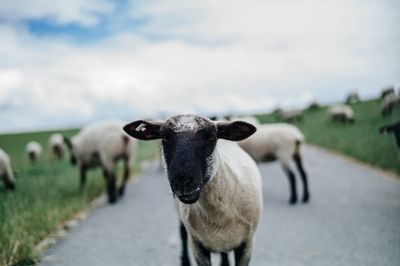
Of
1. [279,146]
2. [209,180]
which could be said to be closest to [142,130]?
[209,180]

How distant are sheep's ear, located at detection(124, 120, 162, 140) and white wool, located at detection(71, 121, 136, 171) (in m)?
5.89

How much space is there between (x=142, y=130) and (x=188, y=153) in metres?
0.86

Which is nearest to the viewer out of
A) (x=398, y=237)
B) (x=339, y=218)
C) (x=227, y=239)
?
(x=227, y=239)

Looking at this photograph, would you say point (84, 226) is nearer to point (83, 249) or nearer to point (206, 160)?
point (83, 249)

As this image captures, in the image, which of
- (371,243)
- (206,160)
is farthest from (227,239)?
(371,243)

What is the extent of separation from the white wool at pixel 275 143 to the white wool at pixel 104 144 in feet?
10.1

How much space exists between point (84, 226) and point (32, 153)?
21514 millimetres

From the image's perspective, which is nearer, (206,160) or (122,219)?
(206,160)

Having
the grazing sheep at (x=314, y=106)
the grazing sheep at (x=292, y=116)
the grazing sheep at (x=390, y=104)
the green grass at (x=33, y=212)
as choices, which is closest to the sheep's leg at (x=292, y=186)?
the green grass at (x=33, y=212)

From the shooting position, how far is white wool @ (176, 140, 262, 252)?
11.8 ft

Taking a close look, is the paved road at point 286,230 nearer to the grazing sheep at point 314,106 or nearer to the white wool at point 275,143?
the white wool at point 275,143

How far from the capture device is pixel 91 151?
1019 cm

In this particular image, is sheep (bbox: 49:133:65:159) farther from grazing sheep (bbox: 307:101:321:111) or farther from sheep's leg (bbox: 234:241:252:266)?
grazing sheep (bbox: 307:101:321:111)

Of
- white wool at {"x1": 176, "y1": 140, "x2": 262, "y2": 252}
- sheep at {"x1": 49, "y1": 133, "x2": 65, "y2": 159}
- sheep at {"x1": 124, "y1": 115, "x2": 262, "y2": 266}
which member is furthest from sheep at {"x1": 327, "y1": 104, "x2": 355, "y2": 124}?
white wool at {"x1": 176, "y1": 140, "x2": 262, "y2": 252}
